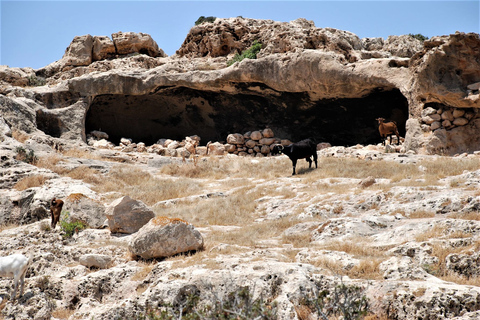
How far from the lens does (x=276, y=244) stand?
9.02 m

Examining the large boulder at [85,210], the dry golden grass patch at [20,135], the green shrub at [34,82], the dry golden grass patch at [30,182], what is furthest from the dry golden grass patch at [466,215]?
the green shrub at [34,82]

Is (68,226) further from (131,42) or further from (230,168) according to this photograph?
(131,42)

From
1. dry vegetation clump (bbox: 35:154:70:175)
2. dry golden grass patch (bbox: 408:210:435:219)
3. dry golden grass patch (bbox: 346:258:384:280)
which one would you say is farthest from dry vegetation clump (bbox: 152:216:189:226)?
dry vegetation clump (bbox: 35:154:70:175)

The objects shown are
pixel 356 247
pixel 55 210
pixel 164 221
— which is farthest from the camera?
pixel 55 210

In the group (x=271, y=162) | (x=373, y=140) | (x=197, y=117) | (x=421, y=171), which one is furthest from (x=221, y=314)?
(x=197, y=117)

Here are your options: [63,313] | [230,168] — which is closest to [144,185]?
[230,168]

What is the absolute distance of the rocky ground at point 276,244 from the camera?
20.6 feet

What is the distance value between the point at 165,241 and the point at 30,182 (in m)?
7.12

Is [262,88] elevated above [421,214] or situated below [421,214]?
above

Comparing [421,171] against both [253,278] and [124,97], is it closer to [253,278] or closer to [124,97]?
[253,278]

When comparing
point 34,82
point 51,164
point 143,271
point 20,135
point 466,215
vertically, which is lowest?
point 143,271

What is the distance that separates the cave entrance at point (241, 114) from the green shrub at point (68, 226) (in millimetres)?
14135

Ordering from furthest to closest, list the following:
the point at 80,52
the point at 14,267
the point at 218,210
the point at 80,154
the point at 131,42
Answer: the point at 131,42 → the point at 80,52 → the point at 80,154 → the point at 218,210 → the point at 14,267

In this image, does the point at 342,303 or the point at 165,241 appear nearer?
the point at 342,303
